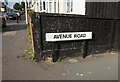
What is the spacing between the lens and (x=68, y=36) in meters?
8.45

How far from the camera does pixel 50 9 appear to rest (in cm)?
1908

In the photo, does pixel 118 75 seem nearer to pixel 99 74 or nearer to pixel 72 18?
pixel 99 74

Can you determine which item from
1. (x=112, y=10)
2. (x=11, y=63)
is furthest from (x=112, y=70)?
(x=11, y=63)

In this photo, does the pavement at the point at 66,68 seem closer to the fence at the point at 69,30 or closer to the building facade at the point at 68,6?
the fence at the point at 69,30

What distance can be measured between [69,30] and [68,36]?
12.1 inches

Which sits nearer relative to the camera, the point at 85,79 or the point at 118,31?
the point at 85,79

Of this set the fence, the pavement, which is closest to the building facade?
the fence

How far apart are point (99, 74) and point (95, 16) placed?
2866 mm

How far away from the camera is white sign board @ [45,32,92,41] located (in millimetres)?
8241

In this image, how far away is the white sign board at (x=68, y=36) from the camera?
27.0 ft

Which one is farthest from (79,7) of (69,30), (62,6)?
(62,6)

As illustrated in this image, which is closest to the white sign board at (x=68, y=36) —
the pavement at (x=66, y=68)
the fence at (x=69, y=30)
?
the fence at (x=69, y=30)

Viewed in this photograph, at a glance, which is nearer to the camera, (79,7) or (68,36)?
(68,36)

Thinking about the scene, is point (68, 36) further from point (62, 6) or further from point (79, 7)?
point (62, 6)
